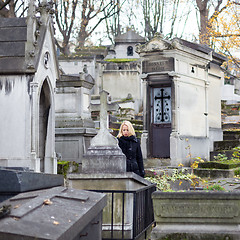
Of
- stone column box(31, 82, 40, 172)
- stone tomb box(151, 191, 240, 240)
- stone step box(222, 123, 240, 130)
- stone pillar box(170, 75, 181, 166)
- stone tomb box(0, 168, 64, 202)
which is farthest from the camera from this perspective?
stone step box(222, 123, 240, 130)

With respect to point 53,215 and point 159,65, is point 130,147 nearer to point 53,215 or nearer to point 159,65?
point 53,215

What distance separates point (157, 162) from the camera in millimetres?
13914

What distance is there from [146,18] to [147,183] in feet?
138

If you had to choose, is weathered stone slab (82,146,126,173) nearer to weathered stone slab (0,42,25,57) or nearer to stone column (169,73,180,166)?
weathered stone slab (0,42,25,57)

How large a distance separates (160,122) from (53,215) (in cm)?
1205

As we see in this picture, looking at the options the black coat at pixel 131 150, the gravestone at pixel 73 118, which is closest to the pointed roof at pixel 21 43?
the black coat at pixel 131 150

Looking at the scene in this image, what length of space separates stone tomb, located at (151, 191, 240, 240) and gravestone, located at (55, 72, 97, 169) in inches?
336

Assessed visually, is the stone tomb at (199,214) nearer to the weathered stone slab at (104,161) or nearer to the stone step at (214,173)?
the weathered stone slab at (104,161)

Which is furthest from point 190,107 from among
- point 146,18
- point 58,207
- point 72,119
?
point 146,18

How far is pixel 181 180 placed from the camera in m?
10.6

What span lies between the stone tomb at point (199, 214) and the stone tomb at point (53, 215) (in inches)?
71.0

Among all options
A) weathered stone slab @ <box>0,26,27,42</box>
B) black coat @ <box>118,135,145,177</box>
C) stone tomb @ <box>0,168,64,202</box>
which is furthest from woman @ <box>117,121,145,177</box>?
stone tomb @ <box>0,168,64,202</box>

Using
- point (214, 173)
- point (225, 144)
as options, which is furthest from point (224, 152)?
point (214, 173)

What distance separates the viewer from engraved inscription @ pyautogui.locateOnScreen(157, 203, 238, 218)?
5422 millimetres
